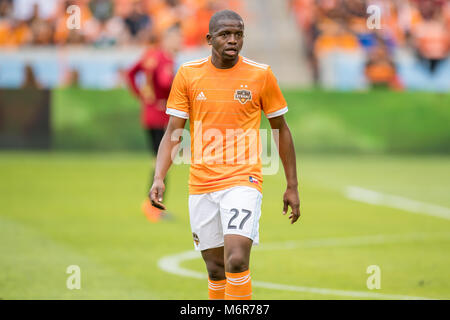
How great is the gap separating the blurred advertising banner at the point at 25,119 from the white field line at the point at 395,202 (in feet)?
24.9

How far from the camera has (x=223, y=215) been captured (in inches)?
240

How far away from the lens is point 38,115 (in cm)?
1989

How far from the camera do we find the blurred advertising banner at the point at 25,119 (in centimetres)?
1972

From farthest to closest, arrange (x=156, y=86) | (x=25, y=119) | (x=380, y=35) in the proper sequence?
(x=380, y=35) < (x=25, y=119) < (x=156, y=86)

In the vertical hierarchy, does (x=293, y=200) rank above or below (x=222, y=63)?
below

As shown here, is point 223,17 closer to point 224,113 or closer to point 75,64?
point 224,113

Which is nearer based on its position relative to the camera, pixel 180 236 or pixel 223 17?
pixel 223 17

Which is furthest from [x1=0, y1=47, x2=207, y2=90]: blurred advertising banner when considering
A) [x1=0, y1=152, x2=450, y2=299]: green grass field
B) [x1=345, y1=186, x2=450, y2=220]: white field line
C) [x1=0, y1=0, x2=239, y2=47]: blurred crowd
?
[x1=345, y1=186, x2=450, y2=220]: white field line

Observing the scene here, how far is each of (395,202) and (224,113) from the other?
9.22m

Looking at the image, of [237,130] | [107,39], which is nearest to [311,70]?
[107,39]

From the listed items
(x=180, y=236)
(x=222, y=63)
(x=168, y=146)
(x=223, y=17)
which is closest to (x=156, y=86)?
(x=180, y=236)

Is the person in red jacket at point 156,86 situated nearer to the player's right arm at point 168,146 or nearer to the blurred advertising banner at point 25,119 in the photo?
the player's right arm at point 168,146

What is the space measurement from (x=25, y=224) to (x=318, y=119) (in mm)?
10500

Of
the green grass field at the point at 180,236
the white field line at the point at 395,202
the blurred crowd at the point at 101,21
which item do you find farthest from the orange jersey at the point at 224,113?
the blurred crowd at the point at 101,21
